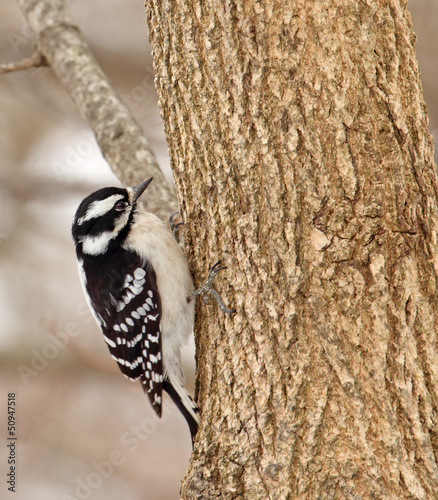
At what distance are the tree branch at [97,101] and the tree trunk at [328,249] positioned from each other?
1.18 meters

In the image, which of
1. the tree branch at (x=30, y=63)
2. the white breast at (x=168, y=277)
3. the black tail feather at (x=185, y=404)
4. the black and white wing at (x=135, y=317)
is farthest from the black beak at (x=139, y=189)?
the tree branch at (x=30, y=63)

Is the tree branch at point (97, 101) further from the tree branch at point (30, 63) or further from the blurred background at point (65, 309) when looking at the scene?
the blurred background at point (65, 309)

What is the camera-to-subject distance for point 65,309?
5762 millimetres

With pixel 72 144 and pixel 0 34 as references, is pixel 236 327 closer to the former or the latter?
pixel 72 144

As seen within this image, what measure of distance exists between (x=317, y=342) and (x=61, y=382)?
4.19m

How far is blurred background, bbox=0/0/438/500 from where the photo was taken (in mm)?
5441

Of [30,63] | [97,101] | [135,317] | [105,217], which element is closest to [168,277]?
[135,317]

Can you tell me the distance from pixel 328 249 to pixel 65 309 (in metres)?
4.15

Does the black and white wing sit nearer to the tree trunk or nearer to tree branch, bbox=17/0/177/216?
tree branch, bbox=17/0/177/216

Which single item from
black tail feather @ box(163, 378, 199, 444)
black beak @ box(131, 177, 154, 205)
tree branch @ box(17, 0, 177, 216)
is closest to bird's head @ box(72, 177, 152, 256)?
black beak @ box(131, 177, 154, 205)

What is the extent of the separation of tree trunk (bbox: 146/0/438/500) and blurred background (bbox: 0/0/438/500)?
10.2 ft

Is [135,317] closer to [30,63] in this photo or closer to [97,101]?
[97,101]

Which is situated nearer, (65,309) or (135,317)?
(135,317)

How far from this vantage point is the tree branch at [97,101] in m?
3.37
